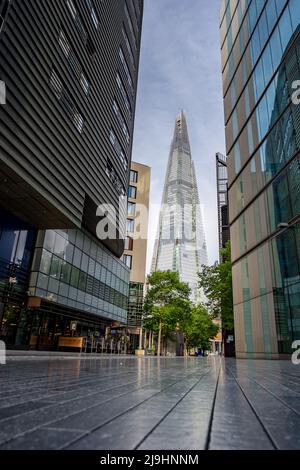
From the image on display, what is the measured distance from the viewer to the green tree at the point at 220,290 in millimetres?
26766

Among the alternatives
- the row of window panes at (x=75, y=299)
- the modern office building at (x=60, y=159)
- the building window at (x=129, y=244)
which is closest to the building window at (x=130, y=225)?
the building window at (x=129, y=244)

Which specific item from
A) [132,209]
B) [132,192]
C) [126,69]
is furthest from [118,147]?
[132,192]

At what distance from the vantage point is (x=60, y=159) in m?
15.5

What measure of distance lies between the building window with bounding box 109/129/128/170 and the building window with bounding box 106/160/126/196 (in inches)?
74.7

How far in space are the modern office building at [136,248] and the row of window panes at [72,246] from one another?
20.1 meters

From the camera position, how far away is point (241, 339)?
20078 mm

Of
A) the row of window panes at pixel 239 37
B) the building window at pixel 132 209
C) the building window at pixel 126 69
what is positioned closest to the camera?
the row of window panes at pixel 239 37

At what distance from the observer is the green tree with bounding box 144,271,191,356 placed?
132ft
